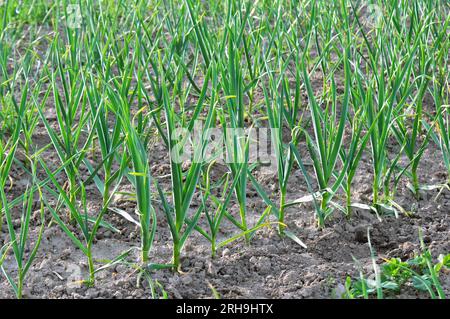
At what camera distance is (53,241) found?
2.21 m

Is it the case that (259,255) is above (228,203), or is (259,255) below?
below

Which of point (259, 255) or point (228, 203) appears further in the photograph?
point (228, 203)

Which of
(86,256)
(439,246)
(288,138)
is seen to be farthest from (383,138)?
(86,256)

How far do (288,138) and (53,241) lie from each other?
93 centimetres

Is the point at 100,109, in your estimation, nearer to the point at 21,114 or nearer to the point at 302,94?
the point at 21,114

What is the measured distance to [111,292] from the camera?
1.93m

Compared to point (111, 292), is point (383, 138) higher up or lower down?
higher up

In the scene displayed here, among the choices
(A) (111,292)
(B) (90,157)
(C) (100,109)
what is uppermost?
(C) (100,109)

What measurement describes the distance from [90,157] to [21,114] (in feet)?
1.28

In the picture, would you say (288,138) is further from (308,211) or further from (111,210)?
(111,210)
